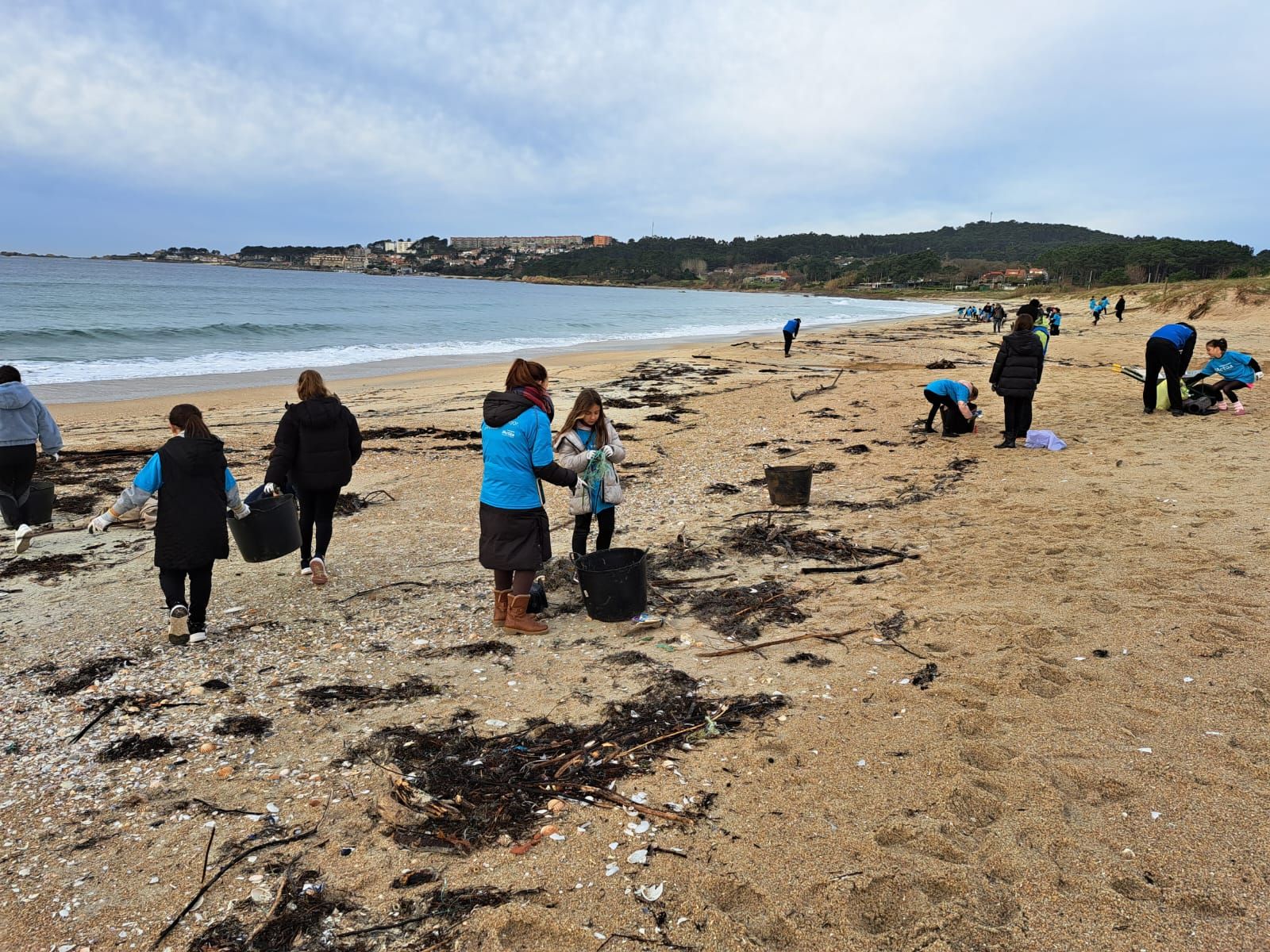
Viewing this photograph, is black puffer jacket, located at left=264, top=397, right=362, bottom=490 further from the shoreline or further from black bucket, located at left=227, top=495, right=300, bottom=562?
the shoreline

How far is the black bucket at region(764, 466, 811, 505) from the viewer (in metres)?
7.84

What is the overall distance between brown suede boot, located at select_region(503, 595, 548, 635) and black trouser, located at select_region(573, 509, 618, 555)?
0.86 metres

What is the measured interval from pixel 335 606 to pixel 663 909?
13.4ft

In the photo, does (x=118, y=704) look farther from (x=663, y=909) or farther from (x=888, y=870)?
(x=888, y=870)

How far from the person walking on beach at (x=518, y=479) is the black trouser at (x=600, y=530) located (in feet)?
2.54

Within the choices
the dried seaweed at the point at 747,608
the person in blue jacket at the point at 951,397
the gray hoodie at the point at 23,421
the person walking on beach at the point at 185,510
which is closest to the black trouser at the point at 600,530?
the dried seaweed at the point at 747,608

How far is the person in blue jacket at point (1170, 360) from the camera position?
11.2m

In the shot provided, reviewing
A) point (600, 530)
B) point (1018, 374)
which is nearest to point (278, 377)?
point (600, 530)

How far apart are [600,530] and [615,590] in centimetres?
95

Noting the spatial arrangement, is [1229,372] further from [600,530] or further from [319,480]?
[319,480]

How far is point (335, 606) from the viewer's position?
593 cm

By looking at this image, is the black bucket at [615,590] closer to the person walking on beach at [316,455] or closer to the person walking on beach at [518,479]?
the person walking on beach at [518,479]

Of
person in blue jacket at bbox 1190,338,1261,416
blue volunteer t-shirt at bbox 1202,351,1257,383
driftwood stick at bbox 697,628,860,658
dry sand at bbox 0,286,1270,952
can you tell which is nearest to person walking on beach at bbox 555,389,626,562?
dry sand at bbox 0,286,1270,952

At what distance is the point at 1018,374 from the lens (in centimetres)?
1004
